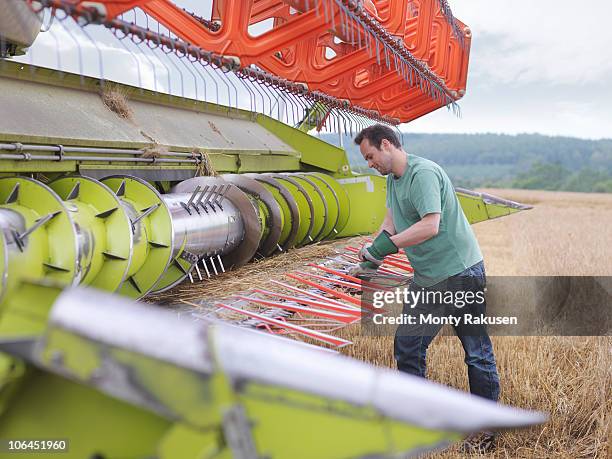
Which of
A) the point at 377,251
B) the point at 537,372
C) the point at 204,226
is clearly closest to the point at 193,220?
the point at 204,226

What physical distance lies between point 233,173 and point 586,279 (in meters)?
3.24

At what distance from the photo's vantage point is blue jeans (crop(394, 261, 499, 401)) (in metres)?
3.05

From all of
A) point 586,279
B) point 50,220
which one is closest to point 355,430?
point 50,220

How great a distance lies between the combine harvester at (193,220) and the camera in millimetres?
970

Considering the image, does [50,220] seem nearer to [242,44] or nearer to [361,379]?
[242,44]

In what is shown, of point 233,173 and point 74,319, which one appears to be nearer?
point 74,319

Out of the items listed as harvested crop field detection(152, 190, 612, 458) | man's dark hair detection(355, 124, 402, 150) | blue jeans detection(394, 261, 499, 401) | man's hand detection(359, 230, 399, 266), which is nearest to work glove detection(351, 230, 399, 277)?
man's hand detection(359, 230, 399, 266)

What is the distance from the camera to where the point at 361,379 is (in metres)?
0.98

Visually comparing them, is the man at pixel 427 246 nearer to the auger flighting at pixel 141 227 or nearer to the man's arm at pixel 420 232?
the man's arm at pixel 420 232

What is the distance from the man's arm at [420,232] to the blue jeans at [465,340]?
1.06ft

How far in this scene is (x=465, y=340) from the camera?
3.10 meters

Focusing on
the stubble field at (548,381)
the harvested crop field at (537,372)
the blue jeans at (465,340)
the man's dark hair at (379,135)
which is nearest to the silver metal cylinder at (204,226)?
the harvested crop field at (537,372)

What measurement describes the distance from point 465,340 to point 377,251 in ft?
1.94

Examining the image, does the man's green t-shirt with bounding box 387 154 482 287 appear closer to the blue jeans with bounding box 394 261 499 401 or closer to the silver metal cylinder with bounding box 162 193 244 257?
the blue jeans with bounding box 394 261 499 401
